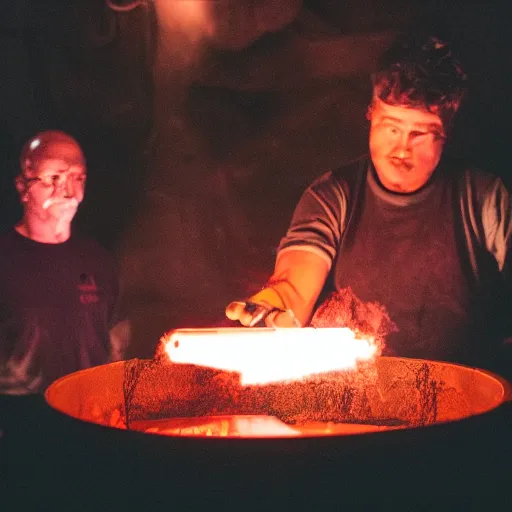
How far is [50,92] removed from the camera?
3824 millimetres

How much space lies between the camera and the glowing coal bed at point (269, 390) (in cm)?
256

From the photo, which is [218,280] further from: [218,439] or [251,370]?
[218,439]

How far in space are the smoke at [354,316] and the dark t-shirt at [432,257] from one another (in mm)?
29

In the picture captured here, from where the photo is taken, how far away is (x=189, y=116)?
3.73 meters

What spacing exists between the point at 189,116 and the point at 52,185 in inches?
30.3

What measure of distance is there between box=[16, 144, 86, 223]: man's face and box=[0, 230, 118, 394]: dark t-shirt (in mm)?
161

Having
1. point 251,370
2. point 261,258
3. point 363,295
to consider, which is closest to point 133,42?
point 261,258

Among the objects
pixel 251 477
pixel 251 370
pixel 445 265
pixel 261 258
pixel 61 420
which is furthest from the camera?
pixel 261 258

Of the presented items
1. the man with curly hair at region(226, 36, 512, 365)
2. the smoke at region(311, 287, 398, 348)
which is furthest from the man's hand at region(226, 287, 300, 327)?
the smoke at region(311, 287, 398, 348)

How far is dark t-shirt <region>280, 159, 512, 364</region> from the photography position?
3391 millimetres

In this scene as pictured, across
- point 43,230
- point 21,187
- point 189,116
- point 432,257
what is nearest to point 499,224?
point 432,257

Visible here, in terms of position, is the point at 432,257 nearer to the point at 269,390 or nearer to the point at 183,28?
the point at 269,390

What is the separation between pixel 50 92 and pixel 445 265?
86.7 inches

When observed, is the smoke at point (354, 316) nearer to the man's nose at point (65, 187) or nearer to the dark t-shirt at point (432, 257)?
the dark t-shirt at point (432, 257)
